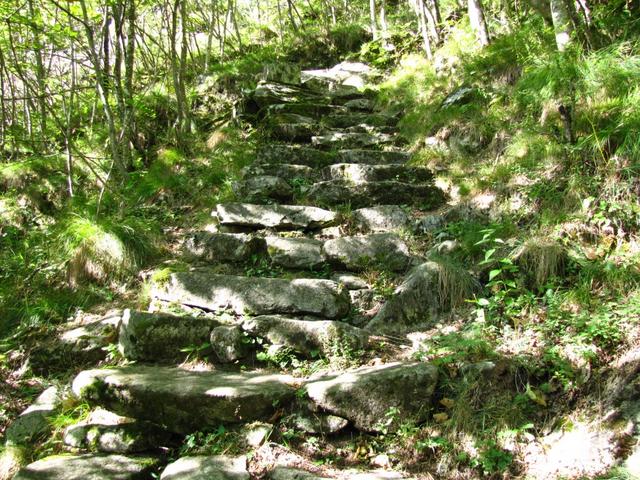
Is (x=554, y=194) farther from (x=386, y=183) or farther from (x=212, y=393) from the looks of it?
(x=212, y=393)

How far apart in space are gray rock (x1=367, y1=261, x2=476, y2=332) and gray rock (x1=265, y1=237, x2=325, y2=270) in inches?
38.3

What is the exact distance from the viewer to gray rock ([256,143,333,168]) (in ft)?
20.5

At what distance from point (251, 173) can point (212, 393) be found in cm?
379

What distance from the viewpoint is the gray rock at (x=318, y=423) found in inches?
101

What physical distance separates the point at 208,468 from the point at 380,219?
3205 millimetres

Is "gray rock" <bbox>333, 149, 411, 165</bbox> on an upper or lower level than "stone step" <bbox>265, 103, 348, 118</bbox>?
lower

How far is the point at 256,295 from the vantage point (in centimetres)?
363

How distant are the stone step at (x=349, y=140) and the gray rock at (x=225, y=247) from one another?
2.73 metres

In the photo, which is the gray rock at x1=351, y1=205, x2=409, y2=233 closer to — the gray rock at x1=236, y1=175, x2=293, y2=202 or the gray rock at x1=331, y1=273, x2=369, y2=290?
the gray rock at x1=331, y1=273, x2=369, y2=290

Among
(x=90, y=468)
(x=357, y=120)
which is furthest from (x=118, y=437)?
(x=357, y=120)

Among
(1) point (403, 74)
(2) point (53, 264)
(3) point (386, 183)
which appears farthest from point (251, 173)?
(1) point (403, 74)

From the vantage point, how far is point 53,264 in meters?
4.41

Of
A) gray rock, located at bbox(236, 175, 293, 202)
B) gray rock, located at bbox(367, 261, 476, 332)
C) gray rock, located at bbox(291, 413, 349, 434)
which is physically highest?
gray rock, located at bbox(236, 175, 293, 202)

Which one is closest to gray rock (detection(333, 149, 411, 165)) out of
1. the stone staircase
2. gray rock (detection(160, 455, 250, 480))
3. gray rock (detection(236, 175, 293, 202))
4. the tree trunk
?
the stone staircase
